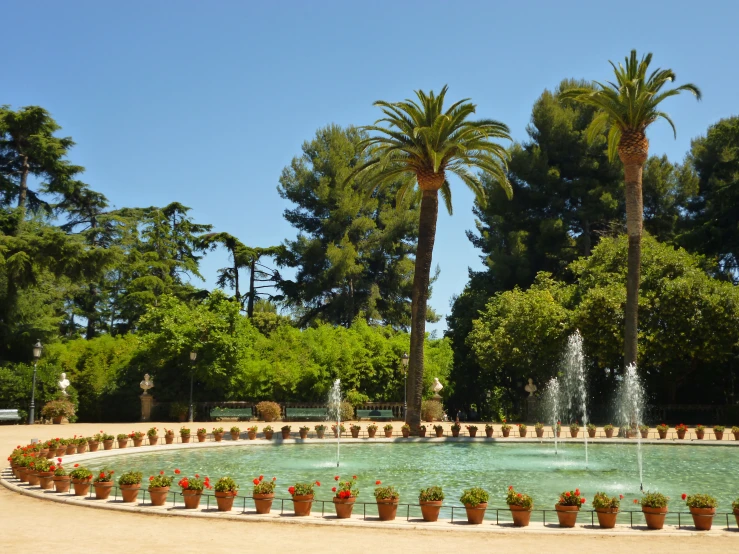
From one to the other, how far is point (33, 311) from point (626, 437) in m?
30.1

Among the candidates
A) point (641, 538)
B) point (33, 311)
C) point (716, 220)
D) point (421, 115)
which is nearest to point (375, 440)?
point (421, 115)

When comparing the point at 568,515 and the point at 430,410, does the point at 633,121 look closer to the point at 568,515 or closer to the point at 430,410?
the point at 430,410

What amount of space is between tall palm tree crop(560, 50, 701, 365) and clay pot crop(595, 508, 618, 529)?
2098 cm

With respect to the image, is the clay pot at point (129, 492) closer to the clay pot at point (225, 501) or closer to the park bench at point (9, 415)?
the clay pot at point (225, 501)

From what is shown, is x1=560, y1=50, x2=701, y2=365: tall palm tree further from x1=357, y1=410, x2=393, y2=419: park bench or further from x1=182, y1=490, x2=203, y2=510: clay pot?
x1=182, y1=490, x2=203, y2=510: clay pot

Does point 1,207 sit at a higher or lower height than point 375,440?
higher

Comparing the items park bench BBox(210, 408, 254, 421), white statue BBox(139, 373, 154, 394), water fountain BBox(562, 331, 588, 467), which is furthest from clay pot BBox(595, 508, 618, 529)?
white statue BBox(139, 373, 154, 394)

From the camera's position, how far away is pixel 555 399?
1565 inches

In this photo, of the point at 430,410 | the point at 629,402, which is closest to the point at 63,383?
the point at 430,410

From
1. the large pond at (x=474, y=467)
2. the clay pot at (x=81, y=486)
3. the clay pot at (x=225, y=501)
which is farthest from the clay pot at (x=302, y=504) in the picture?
the clay pot at (x=81, y=486)

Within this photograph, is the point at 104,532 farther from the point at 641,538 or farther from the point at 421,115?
the point at 421,115

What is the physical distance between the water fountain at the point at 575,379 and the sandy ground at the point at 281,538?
25586 mm

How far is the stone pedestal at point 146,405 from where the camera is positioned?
3734 centimetres

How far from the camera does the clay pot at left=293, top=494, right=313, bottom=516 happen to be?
1227 centimetres
